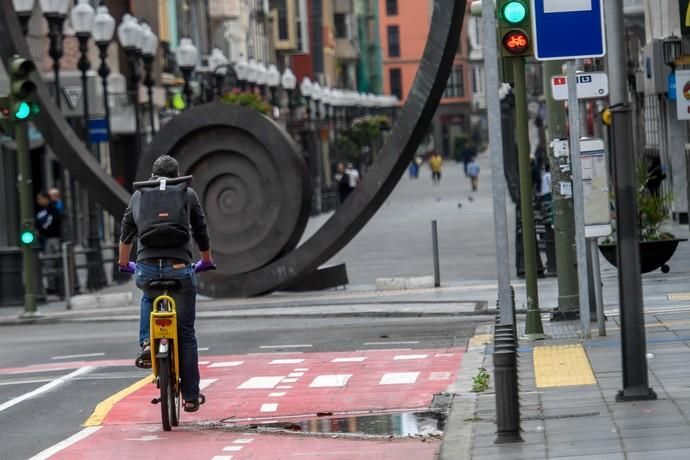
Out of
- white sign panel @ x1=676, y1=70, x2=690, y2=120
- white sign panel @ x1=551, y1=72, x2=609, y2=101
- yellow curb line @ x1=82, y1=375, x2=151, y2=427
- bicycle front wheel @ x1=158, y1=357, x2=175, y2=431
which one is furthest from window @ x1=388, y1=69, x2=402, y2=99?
bicycle front wheel @ x1=158, y1=357, x2=175, y2=431

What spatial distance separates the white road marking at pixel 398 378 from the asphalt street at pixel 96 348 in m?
2.17

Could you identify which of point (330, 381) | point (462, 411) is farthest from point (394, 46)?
point (462, 411)

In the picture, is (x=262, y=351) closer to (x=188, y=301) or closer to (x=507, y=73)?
(x=507, y=73)

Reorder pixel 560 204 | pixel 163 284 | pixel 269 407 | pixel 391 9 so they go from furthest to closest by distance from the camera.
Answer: pixel 391 9 < pixel 560 204 < pixel 269 407 < pixel 163 284

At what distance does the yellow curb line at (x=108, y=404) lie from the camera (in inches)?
510

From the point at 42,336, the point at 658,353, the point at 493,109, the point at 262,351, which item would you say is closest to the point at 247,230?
the point at 42,336

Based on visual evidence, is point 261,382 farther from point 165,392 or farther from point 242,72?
point 242,72

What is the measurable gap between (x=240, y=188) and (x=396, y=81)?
154147mm

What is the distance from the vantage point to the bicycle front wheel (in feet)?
39.5

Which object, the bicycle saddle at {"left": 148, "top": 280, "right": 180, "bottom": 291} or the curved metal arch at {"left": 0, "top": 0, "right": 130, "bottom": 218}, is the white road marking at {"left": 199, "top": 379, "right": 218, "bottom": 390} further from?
the curved metal arch at {"left": 0, "top": 0, "right": 130, "bottom": 218}

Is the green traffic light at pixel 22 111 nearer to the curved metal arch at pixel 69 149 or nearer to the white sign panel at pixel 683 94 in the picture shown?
the curved metal arch at pixel 69 149

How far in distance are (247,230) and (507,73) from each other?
11.1 metres

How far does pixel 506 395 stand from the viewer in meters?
10.2

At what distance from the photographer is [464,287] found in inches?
1064
